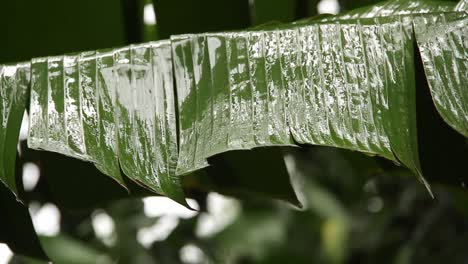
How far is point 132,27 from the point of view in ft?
3.69

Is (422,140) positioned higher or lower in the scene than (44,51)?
lower

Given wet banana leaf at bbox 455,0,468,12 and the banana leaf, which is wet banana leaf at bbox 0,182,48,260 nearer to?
the banana leaf

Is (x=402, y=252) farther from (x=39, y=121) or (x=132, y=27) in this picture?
(x=39, y=121)

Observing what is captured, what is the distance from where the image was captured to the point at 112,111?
72 centimetres

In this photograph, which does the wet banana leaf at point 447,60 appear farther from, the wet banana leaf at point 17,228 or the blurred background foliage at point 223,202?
the wet banana leaf at point 17,228

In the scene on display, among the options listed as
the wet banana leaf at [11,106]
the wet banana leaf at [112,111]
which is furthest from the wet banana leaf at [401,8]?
the wet banana leaf at [11,106]

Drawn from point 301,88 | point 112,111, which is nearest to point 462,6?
point 301,88

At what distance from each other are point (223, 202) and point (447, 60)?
8.08 ft

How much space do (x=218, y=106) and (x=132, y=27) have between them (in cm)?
47

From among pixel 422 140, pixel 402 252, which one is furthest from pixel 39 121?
pixel 402 252

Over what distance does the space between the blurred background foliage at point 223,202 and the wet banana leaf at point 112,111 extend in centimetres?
22

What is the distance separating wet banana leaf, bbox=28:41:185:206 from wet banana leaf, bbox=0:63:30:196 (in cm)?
2

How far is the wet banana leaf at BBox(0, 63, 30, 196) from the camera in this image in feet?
2.32

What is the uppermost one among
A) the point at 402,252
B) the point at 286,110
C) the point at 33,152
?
the point at 286,110
